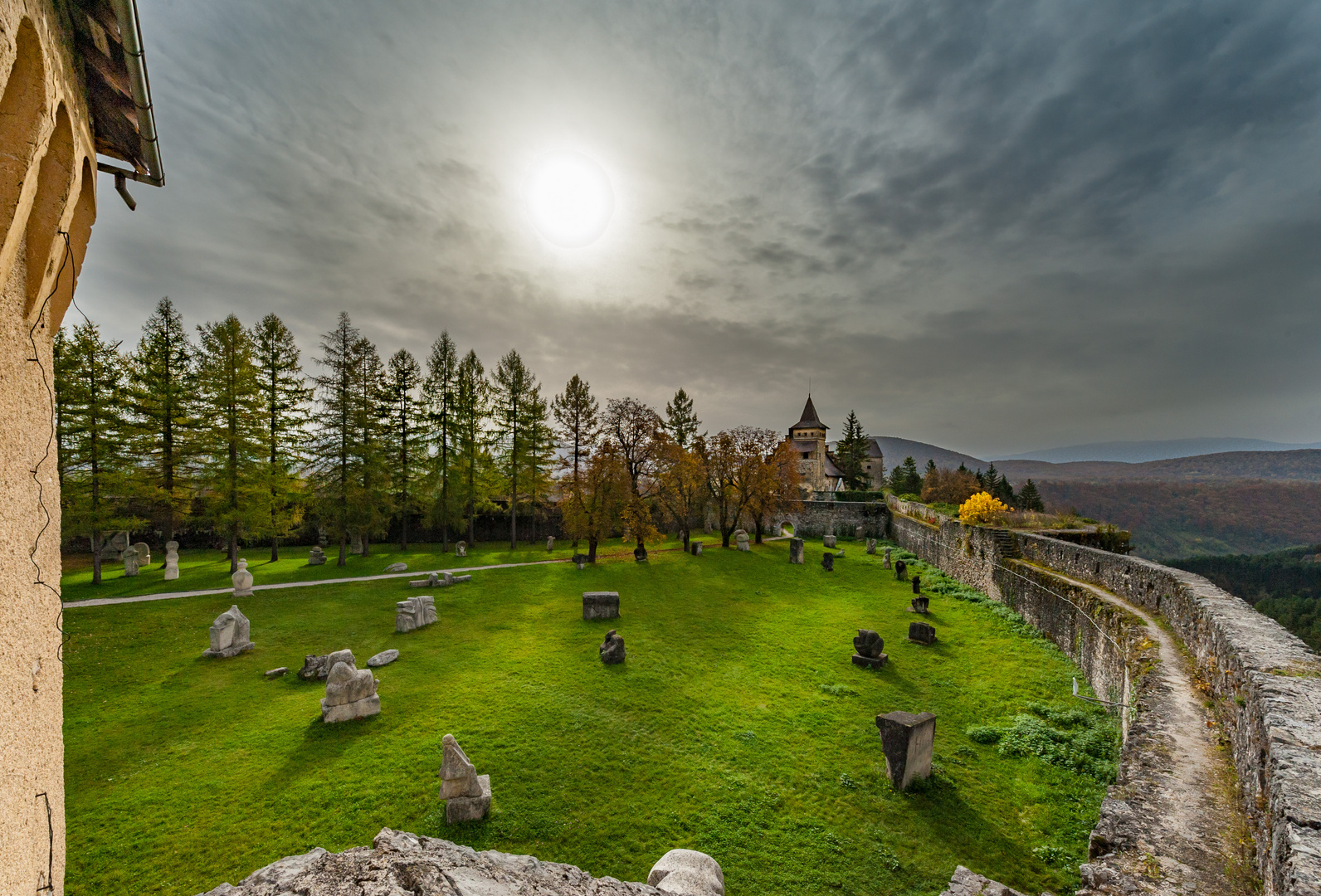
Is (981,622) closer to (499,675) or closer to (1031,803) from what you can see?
(1031,803)

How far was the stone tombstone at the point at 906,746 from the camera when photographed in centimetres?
729

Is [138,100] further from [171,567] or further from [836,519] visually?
[836,519]

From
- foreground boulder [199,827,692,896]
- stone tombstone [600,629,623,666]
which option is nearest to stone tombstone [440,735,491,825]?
foreground boulder [199,827,692,896]

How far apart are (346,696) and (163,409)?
18.6 meters

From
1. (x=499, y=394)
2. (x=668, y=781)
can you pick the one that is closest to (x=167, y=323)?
(x=499, y=394)

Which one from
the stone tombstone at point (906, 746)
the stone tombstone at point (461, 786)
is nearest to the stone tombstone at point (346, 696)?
the stone tombstone at point (461, 786)

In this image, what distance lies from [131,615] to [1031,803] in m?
21.8

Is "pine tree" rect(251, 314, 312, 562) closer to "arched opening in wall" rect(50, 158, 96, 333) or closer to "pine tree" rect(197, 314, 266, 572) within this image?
"pine tree" rect(197, 314, 266, 572)

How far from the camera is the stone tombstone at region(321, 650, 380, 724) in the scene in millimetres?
8789

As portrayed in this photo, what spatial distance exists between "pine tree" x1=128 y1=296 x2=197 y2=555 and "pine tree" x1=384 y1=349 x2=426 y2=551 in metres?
7.76

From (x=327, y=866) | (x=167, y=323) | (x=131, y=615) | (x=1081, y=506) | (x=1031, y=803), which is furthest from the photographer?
(x=1081, y=506)

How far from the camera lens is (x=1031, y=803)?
274 inches

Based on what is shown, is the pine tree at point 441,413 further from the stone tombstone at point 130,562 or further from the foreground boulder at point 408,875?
the foreground boulder at point 408,875

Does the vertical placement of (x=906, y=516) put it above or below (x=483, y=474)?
below
